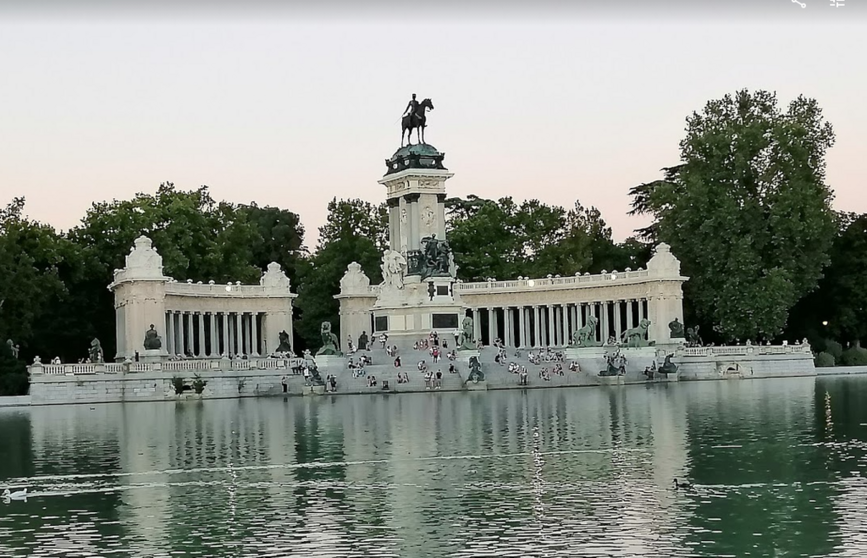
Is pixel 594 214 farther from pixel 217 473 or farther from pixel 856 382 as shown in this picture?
pixel 217 473

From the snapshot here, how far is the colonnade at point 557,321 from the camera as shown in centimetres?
8900

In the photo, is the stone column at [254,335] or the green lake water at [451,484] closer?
the green lake water at [451,484]

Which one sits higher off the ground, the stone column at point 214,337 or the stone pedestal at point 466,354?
the stone column at point 214,337

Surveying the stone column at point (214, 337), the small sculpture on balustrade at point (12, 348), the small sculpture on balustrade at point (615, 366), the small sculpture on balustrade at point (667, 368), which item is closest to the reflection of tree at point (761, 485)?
the small sculpture on balustrade at point (615, 366)

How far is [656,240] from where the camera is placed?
10069 cm

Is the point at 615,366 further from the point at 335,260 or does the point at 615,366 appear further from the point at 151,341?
the point at 335,260

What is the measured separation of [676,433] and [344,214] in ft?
212

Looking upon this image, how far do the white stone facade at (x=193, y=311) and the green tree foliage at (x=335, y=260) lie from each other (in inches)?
228

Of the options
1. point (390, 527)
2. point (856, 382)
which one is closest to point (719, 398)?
point (856, 382)

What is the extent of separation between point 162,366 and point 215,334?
72.7 ft

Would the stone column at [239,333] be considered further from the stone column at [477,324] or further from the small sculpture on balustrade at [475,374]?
the small sculpture on balustrade at [475,374]

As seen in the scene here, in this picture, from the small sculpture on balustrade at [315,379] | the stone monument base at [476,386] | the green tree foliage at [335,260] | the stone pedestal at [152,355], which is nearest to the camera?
the stone monument base at [476,386]

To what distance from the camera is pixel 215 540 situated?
21812 mm

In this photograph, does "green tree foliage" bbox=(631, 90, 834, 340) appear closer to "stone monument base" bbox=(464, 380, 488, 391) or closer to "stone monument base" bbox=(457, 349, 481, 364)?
"stone monument base" bbox=(457, 349, 481, 364)
